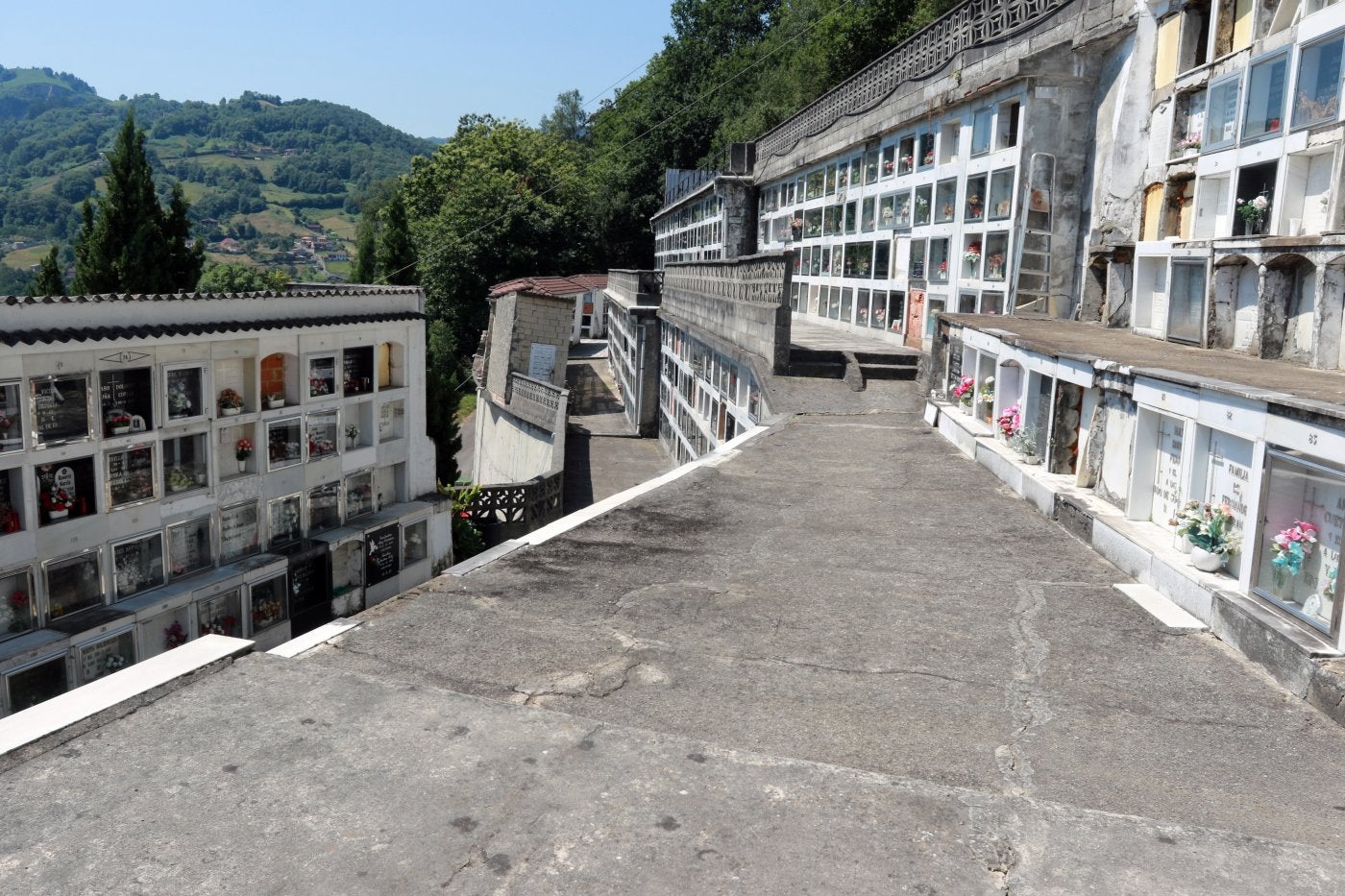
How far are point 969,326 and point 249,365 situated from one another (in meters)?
8.86

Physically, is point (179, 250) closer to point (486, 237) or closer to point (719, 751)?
point (486, 237)

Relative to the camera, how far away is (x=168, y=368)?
12.0 meters

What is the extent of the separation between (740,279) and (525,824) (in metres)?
15.0

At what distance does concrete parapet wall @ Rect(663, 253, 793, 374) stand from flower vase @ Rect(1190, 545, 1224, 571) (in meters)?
8.58

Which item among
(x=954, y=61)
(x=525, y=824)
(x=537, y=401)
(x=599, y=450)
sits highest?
(x=954, y=61)

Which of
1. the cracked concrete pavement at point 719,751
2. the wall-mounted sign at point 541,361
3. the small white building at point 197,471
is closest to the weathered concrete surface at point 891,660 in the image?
the cracked concrete pavement at point 719,751

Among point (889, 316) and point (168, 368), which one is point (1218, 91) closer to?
point (889, 316)

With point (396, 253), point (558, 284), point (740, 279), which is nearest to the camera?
point (740, 279)

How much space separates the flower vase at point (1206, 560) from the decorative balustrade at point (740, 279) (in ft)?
28.5

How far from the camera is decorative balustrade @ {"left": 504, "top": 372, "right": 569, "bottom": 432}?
76.6ft

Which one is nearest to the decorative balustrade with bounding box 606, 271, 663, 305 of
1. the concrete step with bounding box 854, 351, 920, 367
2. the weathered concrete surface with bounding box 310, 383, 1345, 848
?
the concrete step with bounding box 854, 351, 920, 367

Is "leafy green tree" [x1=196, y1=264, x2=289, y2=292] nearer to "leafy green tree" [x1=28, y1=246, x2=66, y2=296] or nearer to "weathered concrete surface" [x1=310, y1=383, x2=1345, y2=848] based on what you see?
"leafy green tree" [x1=28, y1=246, x2=66, y2=296]

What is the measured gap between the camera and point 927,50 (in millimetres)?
21766

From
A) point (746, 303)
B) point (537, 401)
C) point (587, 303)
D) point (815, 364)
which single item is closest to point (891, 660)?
point (815, 364)
